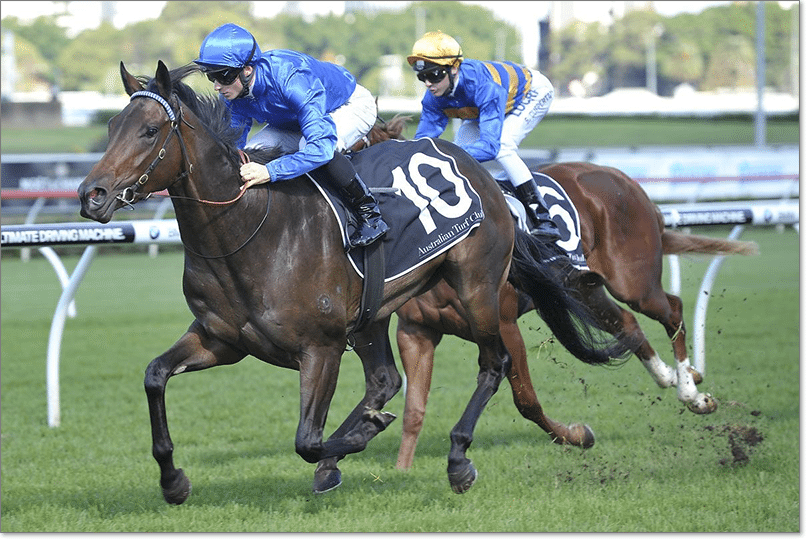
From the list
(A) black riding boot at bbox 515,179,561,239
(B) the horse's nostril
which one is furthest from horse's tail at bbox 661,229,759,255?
(B) the horse's nostril

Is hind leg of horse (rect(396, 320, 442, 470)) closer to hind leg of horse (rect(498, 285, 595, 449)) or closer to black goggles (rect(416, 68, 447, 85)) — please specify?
hind leg of horse (rect(498, 285, 595, 449))

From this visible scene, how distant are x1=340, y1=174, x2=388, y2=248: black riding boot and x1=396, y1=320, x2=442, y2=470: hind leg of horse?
1.00 metres

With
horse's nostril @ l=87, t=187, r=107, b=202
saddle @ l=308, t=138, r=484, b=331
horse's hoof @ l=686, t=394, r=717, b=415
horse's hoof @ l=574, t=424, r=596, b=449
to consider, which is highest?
horse's nostril @ l=87, t=187, r=107, b=202

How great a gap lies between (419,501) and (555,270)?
51.2 inches

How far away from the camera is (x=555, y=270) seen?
4680 millimetres

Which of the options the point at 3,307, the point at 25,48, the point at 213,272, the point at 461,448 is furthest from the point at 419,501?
the point at 25,48

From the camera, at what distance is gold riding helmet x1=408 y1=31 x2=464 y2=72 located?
4.36 metres

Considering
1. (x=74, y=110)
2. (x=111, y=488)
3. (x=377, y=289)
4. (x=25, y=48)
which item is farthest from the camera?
(x=25, y=48)

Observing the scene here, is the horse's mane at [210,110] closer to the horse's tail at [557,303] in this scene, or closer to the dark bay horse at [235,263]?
the dark bay horse at [235,263]

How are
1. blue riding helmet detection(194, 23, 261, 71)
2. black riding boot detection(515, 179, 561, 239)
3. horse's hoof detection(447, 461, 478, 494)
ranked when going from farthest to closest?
black riding boot detection(515, 179, 561, 239)
horse's hoof detection(447, 461, 478, 494)
blue riding helmet detection(194, 23, 261, 71)

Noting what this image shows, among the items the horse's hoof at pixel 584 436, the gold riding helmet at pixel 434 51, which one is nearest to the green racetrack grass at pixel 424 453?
the horse's hoof at pixel 584 436

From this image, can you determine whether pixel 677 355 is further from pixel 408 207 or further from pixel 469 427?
pixel 408 207

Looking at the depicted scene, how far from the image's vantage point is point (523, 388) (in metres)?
4.60

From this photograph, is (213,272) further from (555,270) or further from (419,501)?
(555,270)
